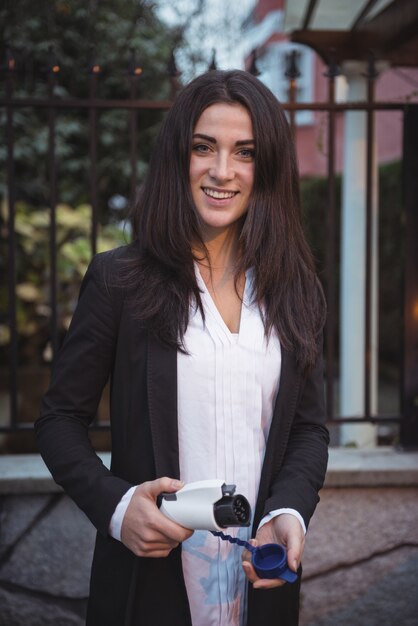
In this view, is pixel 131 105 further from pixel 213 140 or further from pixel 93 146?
pixel 213 140

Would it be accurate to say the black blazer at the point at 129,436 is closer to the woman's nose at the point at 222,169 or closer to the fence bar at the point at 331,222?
the woman's nose at the point at 222,169

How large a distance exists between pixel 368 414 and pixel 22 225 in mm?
4168

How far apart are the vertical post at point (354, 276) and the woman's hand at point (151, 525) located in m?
2.93

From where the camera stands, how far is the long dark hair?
160cm

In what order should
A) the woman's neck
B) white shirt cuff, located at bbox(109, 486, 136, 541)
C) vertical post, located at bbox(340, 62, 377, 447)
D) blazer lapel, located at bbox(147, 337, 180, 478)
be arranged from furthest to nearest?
1. vertical post, located at bbox(340, 62, 377, 447)
2. the woman's neck
3. blazer lapel, located at bbox(147, 337, 180, 478)
4. white shirt cuff, located at bbox(109, 486, 136, 541)

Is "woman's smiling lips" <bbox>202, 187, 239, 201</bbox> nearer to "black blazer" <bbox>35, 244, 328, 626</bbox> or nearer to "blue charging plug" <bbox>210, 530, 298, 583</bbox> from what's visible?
"black blazer" <bbox>35, 244, 328, 626</bbox>

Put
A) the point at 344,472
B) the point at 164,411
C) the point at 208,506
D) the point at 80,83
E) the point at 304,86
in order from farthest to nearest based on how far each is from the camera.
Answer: the point at 304,86, the point at 80,83, the point at 344,472, the point at 164,411, the point at 208,506

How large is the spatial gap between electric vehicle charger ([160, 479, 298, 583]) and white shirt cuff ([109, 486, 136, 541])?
0.33 feet

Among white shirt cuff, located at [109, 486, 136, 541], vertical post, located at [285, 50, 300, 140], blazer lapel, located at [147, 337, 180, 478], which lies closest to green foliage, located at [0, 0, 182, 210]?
vertical post, located at [285, 50, 300, 140]

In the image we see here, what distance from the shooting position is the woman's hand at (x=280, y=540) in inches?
53.4

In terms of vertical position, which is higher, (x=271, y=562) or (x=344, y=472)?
(x=271, y=562)

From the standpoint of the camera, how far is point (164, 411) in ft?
5.08

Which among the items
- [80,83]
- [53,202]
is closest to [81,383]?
→ [53,202]

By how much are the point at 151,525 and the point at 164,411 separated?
27 cm
